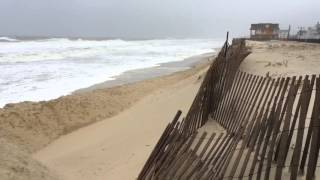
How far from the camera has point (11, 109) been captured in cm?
1244

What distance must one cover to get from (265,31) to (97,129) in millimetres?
62439

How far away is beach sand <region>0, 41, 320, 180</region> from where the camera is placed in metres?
8.75

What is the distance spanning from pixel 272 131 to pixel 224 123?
3144 millimetres

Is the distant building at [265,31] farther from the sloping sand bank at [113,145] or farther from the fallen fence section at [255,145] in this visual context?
the fallen fence section at [255,145]

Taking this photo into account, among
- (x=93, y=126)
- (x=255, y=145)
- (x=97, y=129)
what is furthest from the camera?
(x=93, y=126)

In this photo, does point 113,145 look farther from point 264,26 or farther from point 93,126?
point 264,26

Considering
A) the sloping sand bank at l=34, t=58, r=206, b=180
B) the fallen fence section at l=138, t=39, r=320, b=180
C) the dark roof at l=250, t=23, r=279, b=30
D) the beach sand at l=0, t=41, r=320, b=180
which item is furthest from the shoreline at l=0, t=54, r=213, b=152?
the dark roof at l=250, t=23, r=279, b=30

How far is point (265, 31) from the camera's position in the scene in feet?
234

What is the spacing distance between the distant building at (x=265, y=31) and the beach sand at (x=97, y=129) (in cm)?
5492

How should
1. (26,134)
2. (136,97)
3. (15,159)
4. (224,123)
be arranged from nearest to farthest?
1. (15,159)
2. (224,123)
3. (26,134)
4. (136,97)

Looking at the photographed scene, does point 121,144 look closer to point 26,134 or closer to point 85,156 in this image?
point 85,156

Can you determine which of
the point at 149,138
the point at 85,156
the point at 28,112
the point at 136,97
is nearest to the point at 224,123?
the point at 149,138

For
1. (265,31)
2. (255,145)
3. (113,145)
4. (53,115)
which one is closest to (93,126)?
(53,115)

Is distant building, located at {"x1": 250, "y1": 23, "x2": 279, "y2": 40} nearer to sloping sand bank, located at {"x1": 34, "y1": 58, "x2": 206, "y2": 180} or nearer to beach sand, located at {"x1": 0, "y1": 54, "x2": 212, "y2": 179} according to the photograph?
beach sand, located at {"x1": 0, "y1": 54, "x2": 212, "y2": 179}
